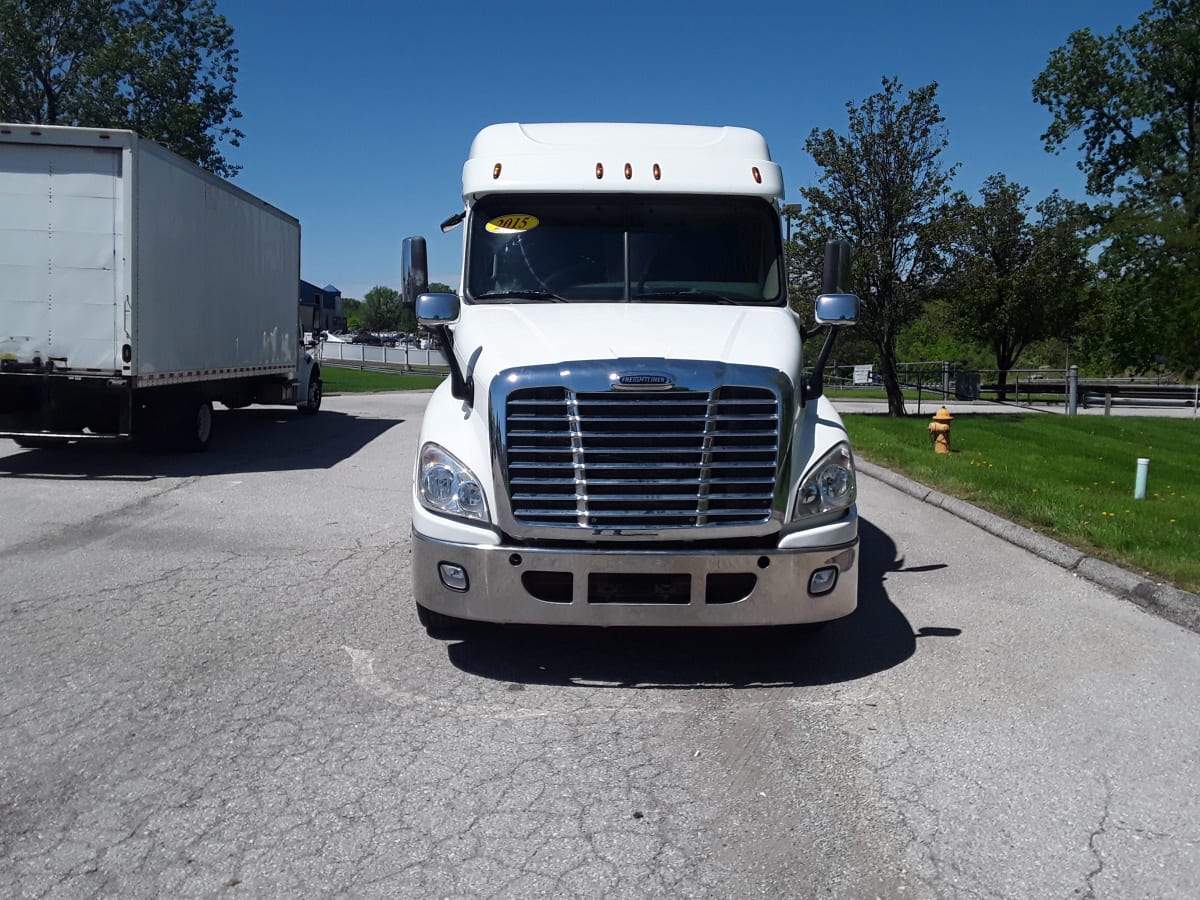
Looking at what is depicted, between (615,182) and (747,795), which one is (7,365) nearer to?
(615,182)

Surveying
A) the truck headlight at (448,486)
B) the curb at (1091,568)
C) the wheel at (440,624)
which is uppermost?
the truck headlight at (448,486)

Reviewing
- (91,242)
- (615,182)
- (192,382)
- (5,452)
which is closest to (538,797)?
(615,182)

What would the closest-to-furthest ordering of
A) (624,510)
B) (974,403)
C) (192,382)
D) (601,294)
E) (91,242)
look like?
(624,510) < (601,294) < (91,242) < (192,382) < (974,403)

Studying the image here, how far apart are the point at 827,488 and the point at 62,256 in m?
9.50

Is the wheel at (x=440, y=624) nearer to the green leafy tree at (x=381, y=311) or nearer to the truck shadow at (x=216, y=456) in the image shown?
the truck shadow at (x=216, y=456)

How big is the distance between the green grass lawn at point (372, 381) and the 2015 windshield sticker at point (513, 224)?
2486 cm


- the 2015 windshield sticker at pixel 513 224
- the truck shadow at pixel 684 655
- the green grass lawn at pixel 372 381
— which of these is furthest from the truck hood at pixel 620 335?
the green grass lawn at pixel 372 381

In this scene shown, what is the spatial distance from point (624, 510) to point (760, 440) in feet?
2.36

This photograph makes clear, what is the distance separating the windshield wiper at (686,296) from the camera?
6.04 metres

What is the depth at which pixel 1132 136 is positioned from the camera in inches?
1571

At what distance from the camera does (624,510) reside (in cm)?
475

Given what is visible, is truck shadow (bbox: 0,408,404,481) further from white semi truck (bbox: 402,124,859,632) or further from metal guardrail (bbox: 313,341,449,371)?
metal guardrail (bbox: 313,341,449,371)

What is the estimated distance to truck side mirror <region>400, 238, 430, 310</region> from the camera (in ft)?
21.3

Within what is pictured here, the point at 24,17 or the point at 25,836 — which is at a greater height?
the point at 24,17
